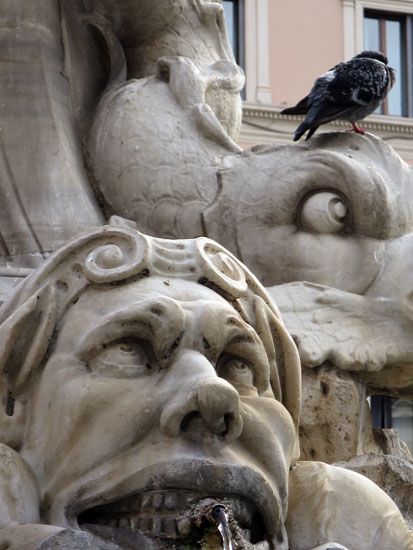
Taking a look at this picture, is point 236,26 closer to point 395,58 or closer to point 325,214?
point 395,58

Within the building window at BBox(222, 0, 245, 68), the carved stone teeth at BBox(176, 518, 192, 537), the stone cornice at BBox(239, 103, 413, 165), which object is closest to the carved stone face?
the carved stone teeth at BBox(176, 518, 192, 537)

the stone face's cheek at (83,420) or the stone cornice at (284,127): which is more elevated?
the stone face's cheek at (83,420)

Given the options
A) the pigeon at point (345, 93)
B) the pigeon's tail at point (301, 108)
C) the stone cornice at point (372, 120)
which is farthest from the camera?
the stone cornice at point (372, 120)

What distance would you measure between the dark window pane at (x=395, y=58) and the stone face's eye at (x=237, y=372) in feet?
71.2

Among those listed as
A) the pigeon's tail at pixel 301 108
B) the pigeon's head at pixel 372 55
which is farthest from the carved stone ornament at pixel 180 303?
the pigeon's head at pixel 372 55

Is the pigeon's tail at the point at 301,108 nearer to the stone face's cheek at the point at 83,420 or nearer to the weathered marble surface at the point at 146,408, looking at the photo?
the weathered marble surface at the point at 146,408

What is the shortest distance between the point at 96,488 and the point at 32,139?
2.08 meters

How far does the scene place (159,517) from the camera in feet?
15.3

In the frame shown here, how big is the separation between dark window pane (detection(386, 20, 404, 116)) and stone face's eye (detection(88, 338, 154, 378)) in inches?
860

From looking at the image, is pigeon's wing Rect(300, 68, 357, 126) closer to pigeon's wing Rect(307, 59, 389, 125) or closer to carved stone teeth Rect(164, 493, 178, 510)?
pigeon's wing Rect(307, 59, 389, 125)

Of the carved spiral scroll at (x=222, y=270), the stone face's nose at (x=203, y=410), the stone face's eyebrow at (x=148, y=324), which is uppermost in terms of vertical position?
the carved spiral scroll at (x=222, y=270)

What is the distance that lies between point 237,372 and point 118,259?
0.36 metres

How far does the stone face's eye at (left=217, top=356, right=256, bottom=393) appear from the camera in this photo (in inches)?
195

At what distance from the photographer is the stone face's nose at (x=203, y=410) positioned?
185 inches
